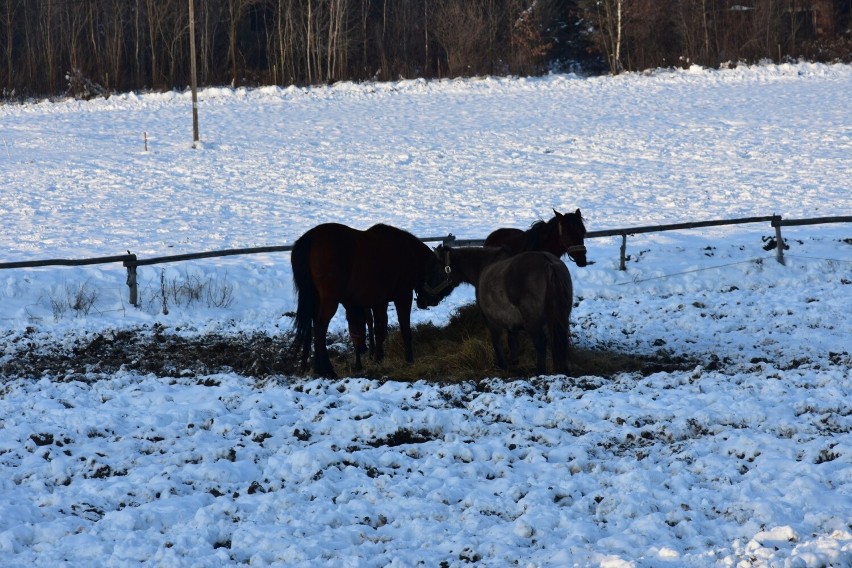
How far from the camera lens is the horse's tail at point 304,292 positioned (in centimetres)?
966

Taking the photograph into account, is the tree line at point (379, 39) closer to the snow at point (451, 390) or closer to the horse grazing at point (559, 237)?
the snow at point (451, 390)

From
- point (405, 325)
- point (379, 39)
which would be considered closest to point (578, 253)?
point (405, 325)

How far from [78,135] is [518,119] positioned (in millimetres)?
14594

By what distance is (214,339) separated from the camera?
39.9ft

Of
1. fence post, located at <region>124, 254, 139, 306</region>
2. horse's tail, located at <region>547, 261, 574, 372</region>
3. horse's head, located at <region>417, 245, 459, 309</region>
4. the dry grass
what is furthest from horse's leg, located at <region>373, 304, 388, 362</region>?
fence post, located at <region>124, 254, 139, 306</region>

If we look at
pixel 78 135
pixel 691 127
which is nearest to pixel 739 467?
pixel 691 127

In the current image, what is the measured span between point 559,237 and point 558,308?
183 cm

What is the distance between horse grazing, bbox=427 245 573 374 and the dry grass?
0.22m

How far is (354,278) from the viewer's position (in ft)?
32.7

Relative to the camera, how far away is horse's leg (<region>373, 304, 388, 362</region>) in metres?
10.6

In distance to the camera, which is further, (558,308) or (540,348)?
(540,348)

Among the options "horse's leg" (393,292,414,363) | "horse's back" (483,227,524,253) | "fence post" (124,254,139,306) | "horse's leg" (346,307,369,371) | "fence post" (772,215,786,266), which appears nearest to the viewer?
"horse's leg" (346,307,369,371)

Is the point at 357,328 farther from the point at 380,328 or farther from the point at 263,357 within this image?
the point at 263,357

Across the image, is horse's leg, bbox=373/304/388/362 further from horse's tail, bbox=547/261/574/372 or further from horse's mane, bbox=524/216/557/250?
horse's tail, bbox=547/261/574/372
